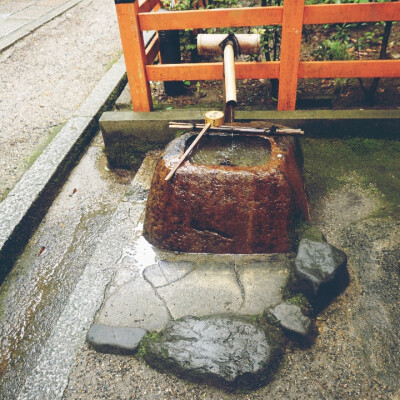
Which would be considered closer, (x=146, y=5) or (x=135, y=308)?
(x=135, y=308)

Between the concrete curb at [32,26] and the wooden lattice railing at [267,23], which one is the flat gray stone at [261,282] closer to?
the wooden lattice railing at [267,23]

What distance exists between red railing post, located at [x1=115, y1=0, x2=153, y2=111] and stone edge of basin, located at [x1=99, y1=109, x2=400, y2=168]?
16 cm

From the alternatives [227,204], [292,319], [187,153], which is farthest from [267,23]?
[292,319]

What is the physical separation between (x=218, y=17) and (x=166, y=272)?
7.65 ft

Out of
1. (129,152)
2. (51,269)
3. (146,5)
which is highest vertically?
(146,5)

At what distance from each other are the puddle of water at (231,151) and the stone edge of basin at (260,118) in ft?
2.84

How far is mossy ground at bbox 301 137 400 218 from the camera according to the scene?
3.27m

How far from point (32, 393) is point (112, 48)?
7096 mm

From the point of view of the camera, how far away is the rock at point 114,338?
224 centimetres

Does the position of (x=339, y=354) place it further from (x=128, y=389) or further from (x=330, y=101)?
(x=330, y=101)

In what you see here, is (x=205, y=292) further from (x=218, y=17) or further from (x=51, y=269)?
(x=218, y=17)

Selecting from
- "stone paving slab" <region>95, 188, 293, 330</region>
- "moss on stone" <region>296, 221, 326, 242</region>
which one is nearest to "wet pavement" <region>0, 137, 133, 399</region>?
"stone paving slab" <region>95, 188, 293, 330</region>

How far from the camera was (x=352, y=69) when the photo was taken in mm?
3512

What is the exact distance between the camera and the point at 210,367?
80.9 inches
